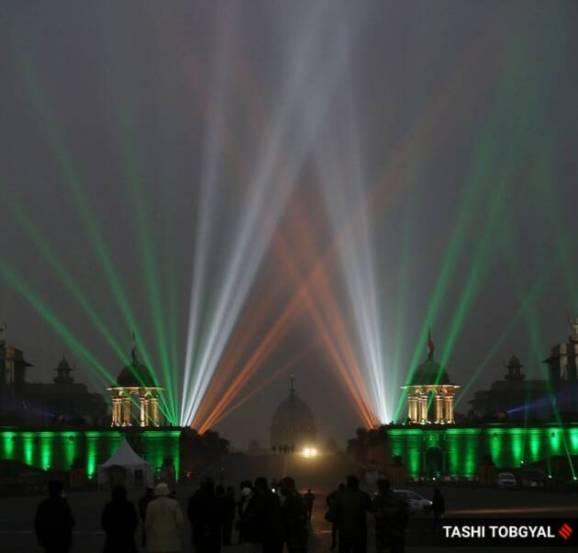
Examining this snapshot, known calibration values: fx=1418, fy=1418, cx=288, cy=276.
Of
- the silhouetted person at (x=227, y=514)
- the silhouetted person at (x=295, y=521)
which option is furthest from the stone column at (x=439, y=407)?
the silhouetted person at (x=295, y=521)

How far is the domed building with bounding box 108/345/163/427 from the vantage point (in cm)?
14588

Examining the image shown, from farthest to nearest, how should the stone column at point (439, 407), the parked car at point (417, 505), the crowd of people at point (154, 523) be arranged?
the stone column at point (439, 407) < the parked car at point (417, 505) < the crowd of people at point (154, 523)

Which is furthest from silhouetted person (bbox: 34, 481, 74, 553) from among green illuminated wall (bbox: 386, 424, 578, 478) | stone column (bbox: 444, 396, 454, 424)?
stone column (bbox: 444, 396, 454, 424)

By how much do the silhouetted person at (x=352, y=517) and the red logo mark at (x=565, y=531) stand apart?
10.8 ft

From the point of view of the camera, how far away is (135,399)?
148250mm

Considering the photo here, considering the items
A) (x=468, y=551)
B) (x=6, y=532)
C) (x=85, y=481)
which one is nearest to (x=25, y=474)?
(x=85, y=481)

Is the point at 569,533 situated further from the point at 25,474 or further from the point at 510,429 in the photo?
the point at 510,429

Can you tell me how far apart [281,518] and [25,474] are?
91.8 meters

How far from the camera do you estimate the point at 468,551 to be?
31.6 meters

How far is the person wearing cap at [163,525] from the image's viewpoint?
22328 millimetres

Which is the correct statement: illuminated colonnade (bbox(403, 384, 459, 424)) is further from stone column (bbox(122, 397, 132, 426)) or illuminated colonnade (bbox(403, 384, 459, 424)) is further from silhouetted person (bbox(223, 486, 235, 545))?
silhouetted person (bbox(223, 486, 235, 545))

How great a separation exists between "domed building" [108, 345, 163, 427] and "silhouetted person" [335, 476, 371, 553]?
12162cm

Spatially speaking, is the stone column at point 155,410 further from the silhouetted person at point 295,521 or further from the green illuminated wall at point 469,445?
the silhouetted person at point 295,521

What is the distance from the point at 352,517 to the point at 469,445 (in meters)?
115
